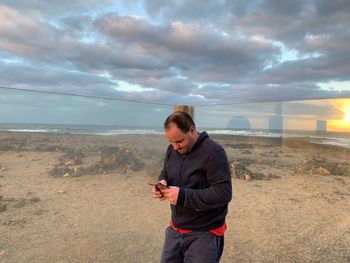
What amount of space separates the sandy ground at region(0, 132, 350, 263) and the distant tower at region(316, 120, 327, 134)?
0.94ft

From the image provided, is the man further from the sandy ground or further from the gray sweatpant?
the sandy ground


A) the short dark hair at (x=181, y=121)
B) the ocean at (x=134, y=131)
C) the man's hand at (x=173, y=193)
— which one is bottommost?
the man's hand at (x=173, y=193)

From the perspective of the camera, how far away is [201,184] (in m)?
2.04

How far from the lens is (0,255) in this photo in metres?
3.51

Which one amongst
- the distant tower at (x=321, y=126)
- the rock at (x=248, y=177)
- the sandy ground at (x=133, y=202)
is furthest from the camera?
the rock at (x=248, y=177)

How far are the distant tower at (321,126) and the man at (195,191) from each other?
3475 millimetres

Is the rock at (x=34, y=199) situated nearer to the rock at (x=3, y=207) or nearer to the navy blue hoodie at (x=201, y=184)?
the rock at (x=3, y=207)

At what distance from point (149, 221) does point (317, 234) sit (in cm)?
204

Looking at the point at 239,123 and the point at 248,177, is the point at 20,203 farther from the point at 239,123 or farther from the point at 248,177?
the point at 248,177

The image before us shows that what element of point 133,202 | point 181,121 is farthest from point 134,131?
point 181,121

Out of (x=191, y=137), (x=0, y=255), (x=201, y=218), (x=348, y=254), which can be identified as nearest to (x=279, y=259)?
(x=348, y=254)

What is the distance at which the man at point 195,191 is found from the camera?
1.95 meters

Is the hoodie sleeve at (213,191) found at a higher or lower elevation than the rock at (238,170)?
higher

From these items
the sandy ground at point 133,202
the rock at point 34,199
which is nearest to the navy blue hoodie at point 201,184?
the sandy ground at point 133,202
